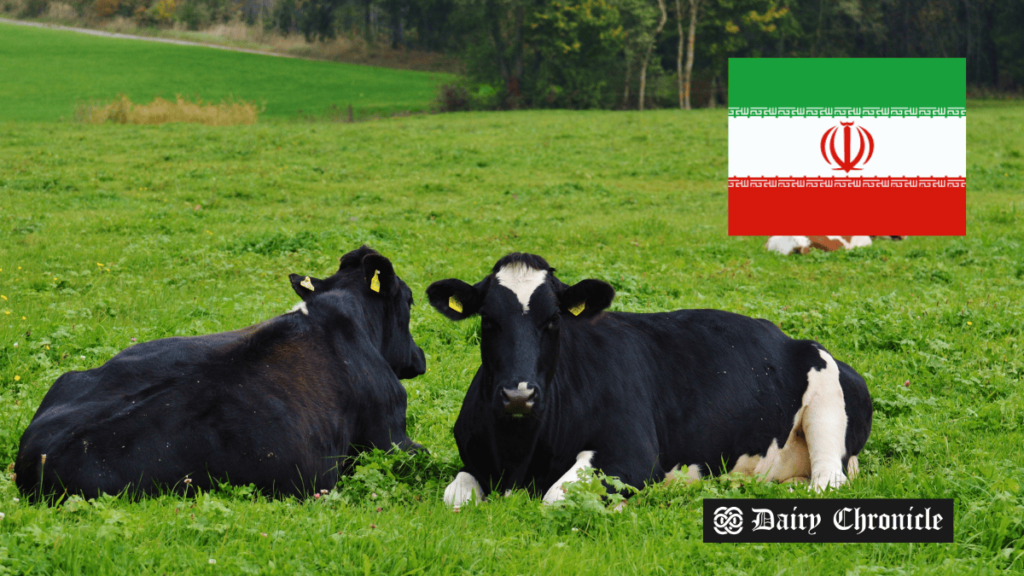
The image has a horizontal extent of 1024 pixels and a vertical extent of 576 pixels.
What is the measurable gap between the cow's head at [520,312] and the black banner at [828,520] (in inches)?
48.2

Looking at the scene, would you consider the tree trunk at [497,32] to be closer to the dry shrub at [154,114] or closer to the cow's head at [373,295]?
the dry shrub at [154,114]

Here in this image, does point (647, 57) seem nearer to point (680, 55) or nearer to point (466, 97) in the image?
point (680, 55)

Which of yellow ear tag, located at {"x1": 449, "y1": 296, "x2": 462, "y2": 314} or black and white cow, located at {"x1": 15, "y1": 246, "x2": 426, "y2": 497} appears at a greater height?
yellow ear tag, located at {"x1": 449, "y1": 296, "x2": 462, "y2": 314}

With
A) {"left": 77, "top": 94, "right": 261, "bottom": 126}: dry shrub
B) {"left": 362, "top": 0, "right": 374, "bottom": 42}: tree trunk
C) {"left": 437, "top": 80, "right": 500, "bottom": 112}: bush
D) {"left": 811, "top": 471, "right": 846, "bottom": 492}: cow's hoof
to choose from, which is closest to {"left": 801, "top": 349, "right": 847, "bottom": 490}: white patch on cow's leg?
{"left": 811, "top": 471, "right": 846, "bottom": 492}: cow's hoof

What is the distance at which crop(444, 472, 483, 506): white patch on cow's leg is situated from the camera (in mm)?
5355

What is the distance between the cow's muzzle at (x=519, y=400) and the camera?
203 inches

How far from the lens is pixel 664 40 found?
6706cm

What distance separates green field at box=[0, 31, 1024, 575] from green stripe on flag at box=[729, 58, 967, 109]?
2547 millimetres

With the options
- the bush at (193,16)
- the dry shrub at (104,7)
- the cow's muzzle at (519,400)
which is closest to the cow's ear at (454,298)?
the cow's muzzle at (519,400)

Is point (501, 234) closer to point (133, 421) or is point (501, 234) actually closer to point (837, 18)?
point (133, 421)

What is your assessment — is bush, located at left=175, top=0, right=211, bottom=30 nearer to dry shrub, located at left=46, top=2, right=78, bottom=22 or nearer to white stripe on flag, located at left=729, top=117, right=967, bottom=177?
dry shrub, located at left=46, top=2, right=78, bottom=22

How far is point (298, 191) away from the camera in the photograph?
874 inches

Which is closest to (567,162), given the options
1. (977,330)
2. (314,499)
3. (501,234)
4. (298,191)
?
(298,191)

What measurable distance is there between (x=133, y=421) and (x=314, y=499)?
1.11 meters
